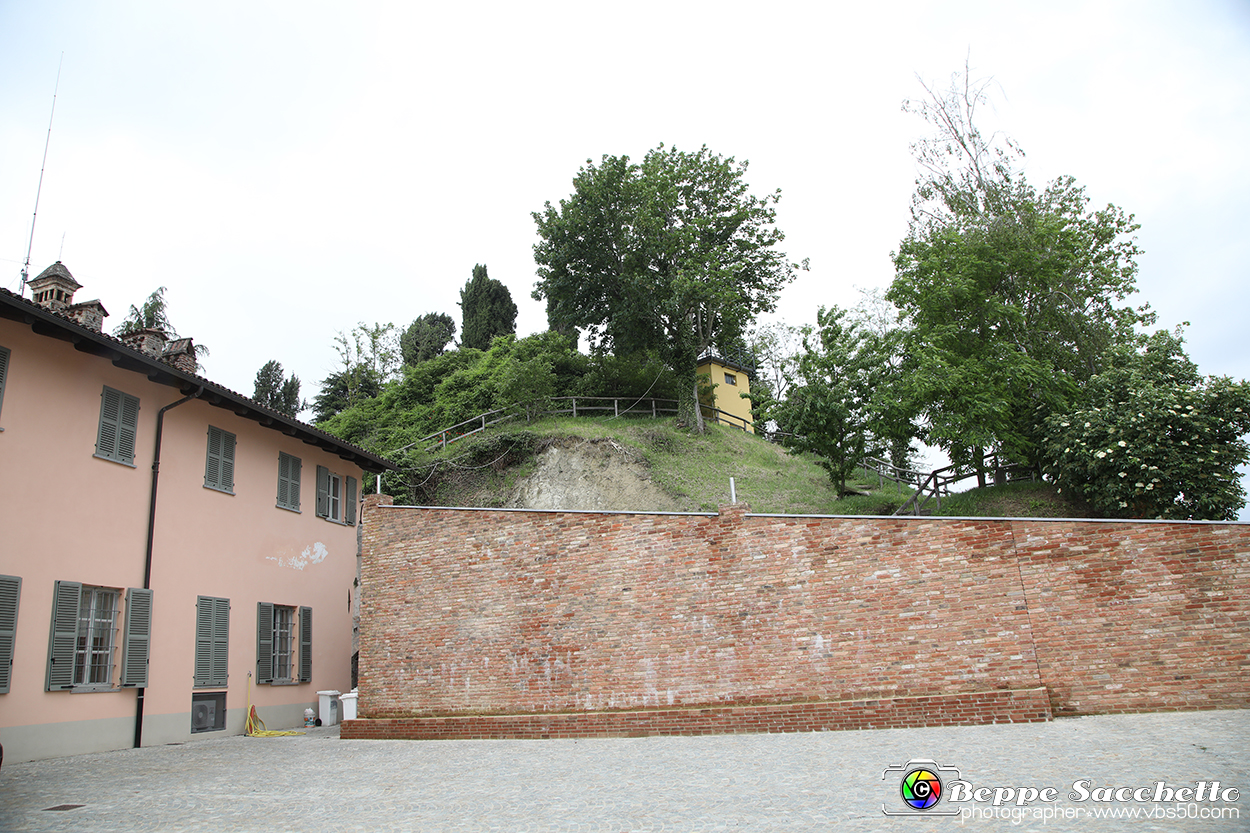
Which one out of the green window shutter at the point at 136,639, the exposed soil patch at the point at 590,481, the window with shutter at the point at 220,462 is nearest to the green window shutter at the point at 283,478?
the window with shutter at the point at 220,462

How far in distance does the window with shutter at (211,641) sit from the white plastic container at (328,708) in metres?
2.34

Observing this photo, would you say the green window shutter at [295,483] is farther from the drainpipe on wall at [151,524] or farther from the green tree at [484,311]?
the green tree at [484,311]

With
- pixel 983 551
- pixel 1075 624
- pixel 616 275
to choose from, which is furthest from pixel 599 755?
pixel 616 275

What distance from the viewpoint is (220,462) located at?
13.3m

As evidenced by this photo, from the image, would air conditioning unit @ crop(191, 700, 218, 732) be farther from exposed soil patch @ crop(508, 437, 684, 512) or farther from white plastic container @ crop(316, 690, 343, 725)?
exposed soil patch @ crop(508, 437, 684, 512)

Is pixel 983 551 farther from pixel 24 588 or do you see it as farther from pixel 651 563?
pixel 24 588

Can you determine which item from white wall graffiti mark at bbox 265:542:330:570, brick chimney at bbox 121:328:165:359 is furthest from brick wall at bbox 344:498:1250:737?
brick chimney at bbox 121:328:165:359

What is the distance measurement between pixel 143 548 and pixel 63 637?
1.76 m

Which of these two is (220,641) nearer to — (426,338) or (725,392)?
(725,392)

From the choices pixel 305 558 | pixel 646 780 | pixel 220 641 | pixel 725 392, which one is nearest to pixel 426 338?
pixel 725 392

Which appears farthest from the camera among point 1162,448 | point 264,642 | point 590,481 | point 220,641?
point 590,481

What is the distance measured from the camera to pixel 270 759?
980cm

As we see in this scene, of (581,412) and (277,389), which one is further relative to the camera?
(277,389)

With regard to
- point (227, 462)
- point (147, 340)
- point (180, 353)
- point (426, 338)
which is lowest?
point (227, 462)
